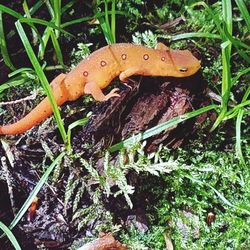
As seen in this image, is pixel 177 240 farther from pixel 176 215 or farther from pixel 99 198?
pixel 99 198

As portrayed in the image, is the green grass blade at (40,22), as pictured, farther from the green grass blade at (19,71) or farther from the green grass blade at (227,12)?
the green grass blade at (227,12)

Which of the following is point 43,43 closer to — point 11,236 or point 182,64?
point 182,64

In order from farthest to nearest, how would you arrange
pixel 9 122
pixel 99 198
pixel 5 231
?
pixel 9 122 < pixel 99 198 < pixel 5 231

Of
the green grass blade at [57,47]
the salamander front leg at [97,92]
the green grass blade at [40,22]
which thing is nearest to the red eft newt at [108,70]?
the salamander front leg at [97,92]

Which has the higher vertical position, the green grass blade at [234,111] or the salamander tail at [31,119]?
the salamander tail at [31,119]

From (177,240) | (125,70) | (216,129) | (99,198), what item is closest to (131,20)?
(125,70)

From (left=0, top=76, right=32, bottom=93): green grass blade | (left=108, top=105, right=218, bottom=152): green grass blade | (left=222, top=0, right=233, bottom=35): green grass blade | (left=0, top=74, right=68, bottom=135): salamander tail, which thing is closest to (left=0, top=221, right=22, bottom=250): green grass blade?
(left=0, top=74, right=68, bottom=135): salamander tail

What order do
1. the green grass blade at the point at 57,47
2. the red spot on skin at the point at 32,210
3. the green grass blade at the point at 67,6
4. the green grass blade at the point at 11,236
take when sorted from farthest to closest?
the green grass blade at the point at 67,6, the green grass blade at the point at 57,47, the red spot on skin at the point at 32,210, the green grass blade at the point at 11,236
